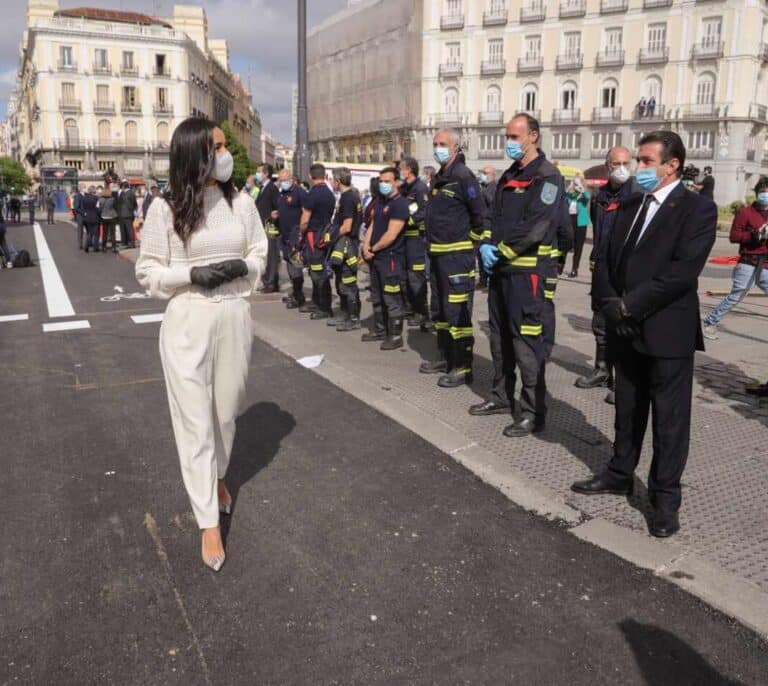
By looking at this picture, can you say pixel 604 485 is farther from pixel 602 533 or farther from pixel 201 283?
pixel 201 283

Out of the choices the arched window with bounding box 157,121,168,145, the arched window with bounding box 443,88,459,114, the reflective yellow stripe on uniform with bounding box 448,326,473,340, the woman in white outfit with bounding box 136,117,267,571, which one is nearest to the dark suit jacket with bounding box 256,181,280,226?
the reflective yellow stripe on uniform with bounding box 448,326,473,340

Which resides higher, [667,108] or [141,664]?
[667,108]

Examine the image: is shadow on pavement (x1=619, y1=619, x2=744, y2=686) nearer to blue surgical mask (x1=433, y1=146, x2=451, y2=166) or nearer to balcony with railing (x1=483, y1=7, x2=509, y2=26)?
blue surgical mask (x1=433, y1=146, x2=451, y2=166)

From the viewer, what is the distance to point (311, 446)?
4.76 metres

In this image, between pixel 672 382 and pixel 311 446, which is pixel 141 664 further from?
pixel 672 382

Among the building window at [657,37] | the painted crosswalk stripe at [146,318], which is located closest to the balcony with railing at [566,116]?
the building window at [657,37]

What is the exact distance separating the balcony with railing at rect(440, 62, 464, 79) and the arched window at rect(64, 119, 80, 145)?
1465 inches

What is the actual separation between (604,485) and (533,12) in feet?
194

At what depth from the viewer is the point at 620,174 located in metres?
6.08

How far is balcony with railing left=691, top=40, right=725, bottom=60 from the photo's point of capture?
49.8 metres

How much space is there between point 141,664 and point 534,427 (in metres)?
2.97

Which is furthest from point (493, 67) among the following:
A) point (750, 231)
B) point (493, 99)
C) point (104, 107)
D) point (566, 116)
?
point (750, 231)

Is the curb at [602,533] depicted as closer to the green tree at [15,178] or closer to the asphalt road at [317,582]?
the asphalt road at [317,582]

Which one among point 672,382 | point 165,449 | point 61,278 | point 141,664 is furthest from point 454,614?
point 61,278
